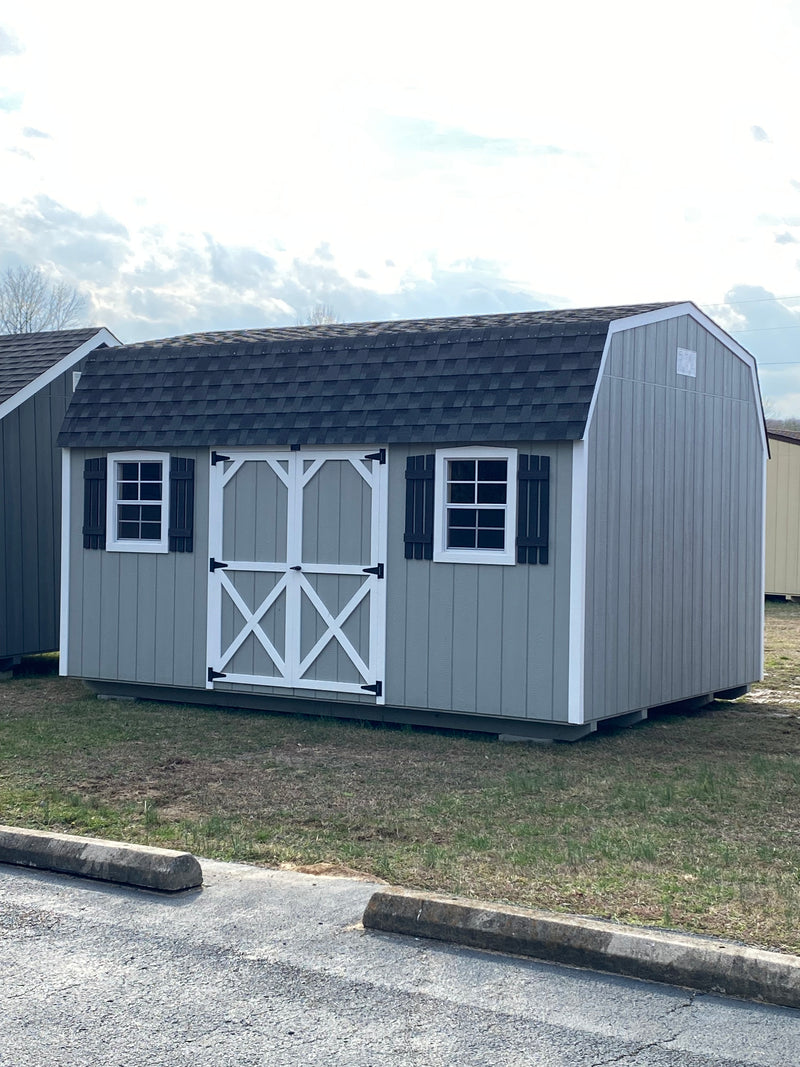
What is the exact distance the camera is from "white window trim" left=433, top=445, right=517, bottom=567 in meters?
9.95

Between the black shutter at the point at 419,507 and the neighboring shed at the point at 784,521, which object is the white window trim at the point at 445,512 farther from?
the neighboring shed at the point at 784,521

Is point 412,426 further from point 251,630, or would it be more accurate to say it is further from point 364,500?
point 251,630

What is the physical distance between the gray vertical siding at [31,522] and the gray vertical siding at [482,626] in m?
4.98

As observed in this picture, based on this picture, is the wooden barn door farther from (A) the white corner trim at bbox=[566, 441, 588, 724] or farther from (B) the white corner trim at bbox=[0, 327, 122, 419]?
(B) the white corner trim at bbox=[0, 327, 122, 419]

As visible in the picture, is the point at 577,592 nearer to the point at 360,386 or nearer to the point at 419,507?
the point at 419,507

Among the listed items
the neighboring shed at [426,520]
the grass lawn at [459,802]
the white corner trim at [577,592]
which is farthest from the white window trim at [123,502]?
the white corner trim at [577,592]

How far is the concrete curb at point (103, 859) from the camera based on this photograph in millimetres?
5688

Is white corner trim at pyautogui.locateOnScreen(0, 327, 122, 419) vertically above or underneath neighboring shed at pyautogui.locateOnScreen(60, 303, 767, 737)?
above

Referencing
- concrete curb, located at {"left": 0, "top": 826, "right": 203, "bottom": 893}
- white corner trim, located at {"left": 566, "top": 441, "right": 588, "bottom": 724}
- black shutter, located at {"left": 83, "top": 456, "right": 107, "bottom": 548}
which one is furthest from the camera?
black shutter, located at {"left": 83, "top": 456, "right": 107, "bottom": 548}

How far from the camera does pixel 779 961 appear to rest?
4520 mm

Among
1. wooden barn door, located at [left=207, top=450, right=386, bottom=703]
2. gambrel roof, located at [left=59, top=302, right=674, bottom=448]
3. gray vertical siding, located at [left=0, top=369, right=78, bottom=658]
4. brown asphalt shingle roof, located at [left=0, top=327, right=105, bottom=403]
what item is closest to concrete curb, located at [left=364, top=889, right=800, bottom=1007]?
gambrel roof, located at [left=59, top=302, right=674, bottom=448]

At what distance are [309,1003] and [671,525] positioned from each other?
292 inches

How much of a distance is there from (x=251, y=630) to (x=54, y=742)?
219cm

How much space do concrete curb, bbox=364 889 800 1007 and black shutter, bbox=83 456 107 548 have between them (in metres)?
7.33
